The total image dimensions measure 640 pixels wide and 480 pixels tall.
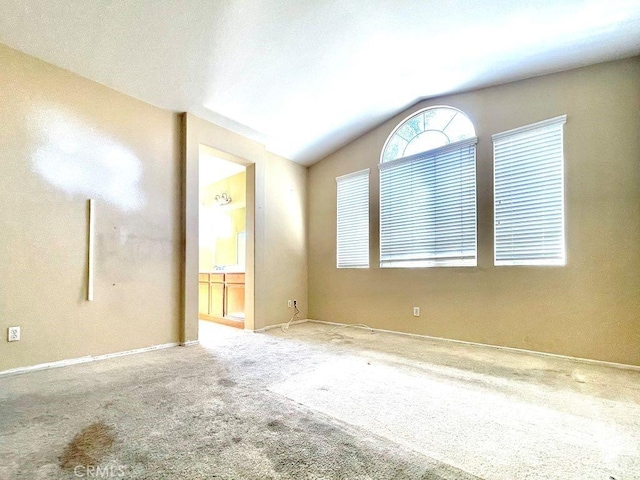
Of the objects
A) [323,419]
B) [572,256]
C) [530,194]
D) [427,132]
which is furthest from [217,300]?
[572,256]

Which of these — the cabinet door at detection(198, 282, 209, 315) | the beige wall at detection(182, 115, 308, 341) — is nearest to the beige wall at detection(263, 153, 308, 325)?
the beige wall at detection(182, 115, 308, 341)

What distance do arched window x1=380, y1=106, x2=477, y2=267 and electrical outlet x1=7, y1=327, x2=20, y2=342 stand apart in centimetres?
412

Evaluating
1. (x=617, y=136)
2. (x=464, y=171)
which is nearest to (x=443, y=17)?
(x=464, y=171)

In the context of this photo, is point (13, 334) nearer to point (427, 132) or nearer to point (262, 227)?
point (262, 227)

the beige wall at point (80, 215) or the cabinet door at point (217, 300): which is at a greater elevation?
the beige wall at point (80, 215)

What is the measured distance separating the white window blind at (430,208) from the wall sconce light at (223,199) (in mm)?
3508

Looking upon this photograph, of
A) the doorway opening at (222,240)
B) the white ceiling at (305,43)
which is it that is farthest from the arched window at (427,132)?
the doorway opening at (222,240)

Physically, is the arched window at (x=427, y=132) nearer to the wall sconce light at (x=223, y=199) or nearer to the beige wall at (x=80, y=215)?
the beige wall at (x=80, y=215)

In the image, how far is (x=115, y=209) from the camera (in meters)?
3.26

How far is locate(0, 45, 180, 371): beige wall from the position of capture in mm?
2660

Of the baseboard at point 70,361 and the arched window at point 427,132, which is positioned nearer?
the baseboard at point 70,361

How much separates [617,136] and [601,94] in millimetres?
467

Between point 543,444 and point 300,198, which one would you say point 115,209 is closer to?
point 300,198

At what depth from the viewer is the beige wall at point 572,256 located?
2822 millimetres
